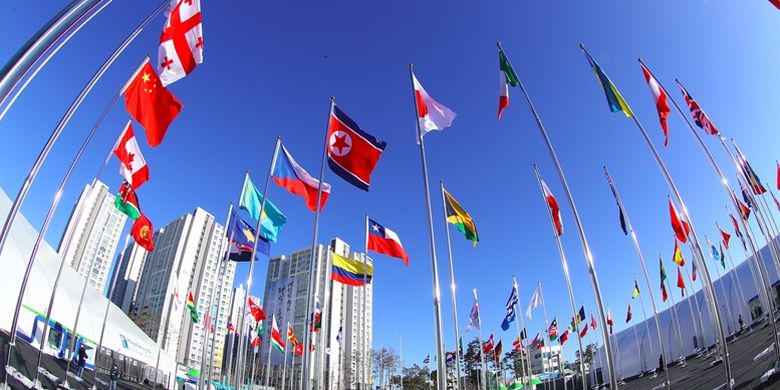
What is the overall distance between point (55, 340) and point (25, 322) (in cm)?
355

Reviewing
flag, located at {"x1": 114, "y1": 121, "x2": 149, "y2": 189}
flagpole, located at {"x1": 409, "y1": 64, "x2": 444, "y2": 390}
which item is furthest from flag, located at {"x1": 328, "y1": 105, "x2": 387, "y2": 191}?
flag, located at {"x1": 114, "y1": 121, "x2": 149, "y2": 189}

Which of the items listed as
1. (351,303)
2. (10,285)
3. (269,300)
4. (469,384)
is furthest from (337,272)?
(469,384)

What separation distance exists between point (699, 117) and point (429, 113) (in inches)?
375

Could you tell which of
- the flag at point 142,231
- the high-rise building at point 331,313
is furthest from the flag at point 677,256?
the high-rise building at point 331,313

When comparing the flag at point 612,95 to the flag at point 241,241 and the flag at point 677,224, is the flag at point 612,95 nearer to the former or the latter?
the flag at point 677,224

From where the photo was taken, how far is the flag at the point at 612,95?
11.3 m

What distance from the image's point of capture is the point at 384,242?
48.8 ft

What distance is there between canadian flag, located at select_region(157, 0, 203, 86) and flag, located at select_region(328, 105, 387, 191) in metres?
4.22

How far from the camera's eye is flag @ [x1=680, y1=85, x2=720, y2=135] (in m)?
12.9

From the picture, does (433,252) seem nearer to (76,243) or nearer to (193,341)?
(76,243)

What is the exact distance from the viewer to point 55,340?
22578mm

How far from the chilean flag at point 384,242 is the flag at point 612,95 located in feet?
28.1

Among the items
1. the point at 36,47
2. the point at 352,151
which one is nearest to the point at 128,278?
the point at 352,151

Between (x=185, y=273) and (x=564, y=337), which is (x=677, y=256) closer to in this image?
(x=564, y=337)
